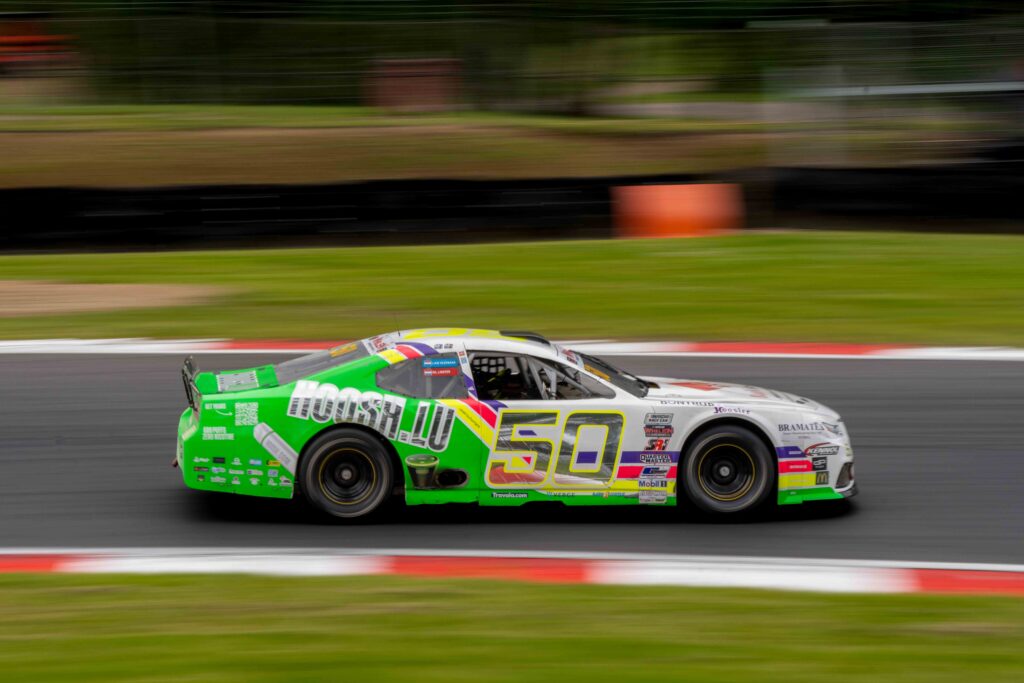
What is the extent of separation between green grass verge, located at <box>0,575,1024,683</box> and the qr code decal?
1.00m

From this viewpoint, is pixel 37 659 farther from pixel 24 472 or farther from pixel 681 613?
pixel 24 472

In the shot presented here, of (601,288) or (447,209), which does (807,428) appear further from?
(447,209)

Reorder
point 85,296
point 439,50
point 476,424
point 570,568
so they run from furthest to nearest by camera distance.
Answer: point 439,50 → point 85,296 → point 476,424 → point 570,568

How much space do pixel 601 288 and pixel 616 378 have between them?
6592 millimetres

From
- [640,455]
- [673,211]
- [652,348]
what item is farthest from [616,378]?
[673,211]

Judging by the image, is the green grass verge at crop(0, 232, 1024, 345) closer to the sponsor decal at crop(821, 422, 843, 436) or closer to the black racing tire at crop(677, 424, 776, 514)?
the sponsor decal at crop(821, 422, 843, 436)

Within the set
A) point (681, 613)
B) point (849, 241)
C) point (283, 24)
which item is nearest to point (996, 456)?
point (681, 613)

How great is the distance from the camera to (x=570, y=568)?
6.44 meters

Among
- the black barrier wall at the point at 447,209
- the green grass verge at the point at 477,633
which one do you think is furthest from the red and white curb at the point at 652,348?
the green grass verge at the point at 477,633

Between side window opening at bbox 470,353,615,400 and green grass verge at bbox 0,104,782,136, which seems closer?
side window opening at bbox 470,353,615,400

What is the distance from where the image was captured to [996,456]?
8539 millimetres

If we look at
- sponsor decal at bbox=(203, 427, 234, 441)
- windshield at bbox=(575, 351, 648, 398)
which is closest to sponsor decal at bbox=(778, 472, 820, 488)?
windshield at bbox=(575, 351, 648, 398)

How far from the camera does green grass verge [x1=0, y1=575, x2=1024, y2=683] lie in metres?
5.02

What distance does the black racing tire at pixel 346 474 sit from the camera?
6.96 metres
